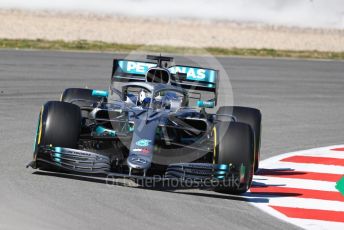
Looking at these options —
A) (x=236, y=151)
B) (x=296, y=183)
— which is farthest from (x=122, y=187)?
(x=296, y=183)

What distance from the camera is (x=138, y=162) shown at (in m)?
9.21

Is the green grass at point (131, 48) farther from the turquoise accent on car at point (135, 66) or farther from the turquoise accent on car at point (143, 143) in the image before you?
the turquoise accent on car at point (143, 143)

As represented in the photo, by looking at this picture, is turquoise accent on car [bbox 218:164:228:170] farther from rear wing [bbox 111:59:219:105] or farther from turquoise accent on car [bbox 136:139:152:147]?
rear wing [bbox 111:59:219:105]

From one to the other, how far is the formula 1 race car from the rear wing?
0.67m

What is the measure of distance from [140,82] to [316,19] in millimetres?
47313

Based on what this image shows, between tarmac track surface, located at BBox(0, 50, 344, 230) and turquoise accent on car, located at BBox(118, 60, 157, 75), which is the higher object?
turquoise accent on car, located at BBox(118, 60, 157, 75)

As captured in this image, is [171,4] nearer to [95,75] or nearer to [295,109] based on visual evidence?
[95,75]

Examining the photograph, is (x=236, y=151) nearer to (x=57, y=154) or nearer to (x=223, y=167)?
(x=223, y=167)

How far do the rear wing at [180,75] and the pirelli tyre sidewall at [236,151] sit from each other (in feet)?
7.58

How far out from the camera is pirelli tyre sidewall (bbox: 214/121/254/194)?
30.6 feet

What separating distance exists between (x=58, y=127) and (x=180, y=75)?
268cm

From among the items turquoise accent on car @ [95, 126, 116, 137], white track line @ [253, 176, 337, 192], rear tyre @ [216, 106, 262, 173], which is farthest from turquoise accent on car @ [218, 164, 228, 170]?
rear tyre @ [216, 106, 262, 173]

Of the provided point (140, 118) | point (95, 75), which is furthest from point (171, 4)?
point (140, 118)

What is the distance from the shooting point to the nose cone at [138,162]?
9.16 m
